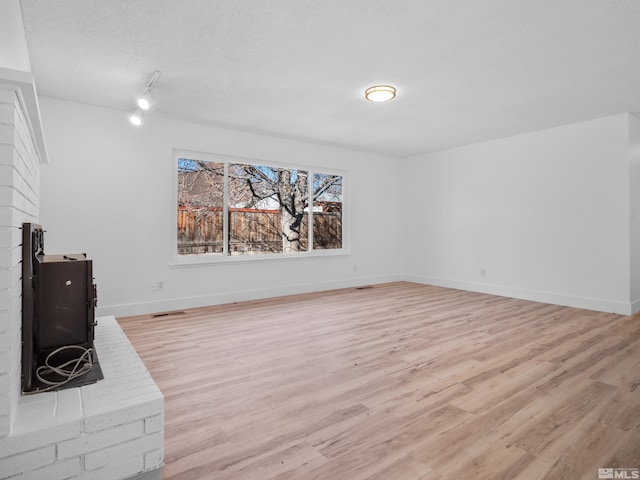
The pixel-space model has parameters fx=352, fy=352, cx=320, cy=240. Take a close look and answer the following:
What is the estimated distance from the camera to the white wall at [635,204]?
4422 millimetres

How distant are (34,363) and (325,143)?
498 cm

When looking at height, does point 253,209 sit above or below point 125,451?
above

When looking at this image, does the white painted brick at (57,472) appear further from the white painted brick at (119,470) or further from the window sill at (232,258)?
the window sill at (232,258)

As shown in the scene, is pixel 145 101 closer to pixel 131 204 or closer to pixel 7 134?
pixel 131 204

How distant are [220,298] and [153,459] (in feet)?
11.6

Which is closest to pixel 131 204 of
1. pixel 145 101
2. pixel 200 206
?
pixel 200 206

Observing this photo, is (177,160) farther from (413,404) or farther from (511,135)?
(511,135)

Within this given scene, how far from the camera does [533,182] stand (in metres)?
5.16

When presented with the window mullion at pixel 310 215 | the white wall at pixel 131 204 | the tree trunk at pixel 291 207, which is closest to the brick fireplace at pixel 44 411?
the white wall at pixel 131 204

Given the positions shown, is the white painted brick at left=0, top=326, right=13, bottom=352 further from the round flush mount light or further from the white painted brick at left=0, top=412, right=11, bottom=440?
the round flush mount light

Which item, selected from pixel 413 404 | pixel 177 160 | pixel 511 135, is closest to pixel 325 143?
pixel 177 160

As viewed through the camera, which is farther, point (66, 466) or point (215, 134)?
point (215, 134)

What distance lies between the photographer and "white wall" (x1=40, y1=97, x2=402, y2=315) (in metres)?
3.90

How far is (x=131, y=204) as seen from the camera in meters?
4.32
